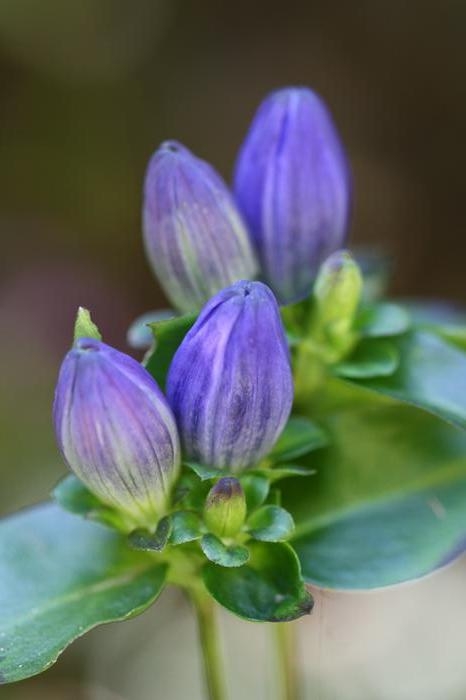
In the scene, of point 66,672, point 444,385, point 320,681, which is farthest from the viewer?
point 66,672

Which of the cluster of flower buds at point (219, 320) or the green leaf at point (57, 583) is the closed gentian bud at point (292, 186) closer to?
the cluster of flower buds at point (219, 320)

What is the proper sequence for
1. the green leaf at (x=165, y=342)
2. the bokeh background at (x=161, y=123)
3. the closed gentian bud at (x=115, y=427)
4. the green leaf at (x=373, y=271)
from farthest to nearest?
the bokeh background at (x=161, y=123) → the green leaf at (x=373, y=271) → the green leaf at (x=165, y=342) → the closed gentian bud at (x=115, y=427)

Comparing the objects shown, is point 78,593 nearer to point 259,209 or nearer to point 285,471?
point 285,471

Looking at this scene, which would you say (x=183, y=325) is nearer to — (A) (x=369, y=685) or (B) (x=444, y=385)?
(B) (x=444, y=385)

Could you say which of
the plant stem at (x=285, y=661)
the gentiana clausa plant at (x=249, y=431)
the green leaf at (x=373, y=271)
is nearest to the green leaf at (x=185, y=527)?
the gentiana clausa plant at (x=249, y=431)

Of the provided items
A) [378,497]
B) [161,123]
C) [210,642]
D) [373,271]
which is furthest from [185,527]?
[161,123]

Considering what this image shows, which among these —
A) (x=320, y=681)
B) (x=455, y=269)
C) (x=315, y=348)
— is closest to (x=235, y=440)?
(x=315, y=348)

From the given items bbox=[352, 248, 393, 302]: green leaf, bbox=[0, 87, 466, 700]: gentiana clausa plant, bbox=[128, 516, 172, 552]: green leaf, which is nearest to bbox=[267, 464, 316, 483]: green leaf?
bbox=[0, 87, 466, 700]: gentiana clausa plant
